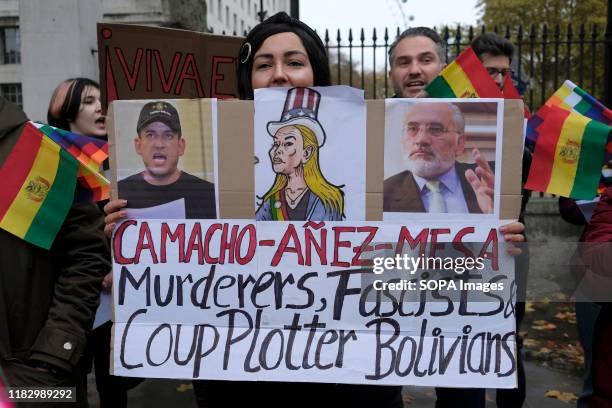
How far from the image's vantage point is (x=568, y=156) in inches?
73.2

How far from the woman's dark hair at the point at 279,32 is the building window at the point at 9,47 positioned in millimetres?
28719

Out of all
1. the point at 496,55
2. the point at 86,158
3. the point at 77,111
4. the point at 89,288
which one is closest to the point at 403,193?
the point at 89,288

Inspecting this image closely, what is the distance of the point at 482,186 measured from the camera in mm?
1643

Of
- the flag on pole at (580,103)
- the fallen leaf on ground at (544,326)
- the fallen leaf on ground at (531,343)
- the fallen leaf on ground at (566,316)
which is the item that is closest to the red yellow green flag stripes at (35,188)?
the flag on pole at (580,103)

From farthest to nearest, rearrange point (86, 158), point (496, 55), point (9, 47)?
point (9, 47) → point (496, 55) → point (86, 158)

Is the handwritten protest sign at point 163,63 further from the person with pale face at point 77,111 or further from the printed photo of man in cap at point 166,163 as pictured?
the person with pale face at point 77,111

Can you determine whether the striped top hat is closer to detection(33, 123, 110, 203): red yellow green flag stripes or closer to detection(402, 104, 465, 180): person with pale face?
detection(402, 104, 465, 180): person with pale face

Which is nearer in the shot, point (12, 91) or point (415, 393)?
point (415, 393)

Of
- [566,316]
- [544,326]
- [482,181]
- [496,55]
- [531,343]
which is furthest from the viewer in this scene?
→ [566,316]

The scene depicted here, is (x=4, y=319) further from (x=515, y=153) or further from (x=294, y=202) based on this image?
(x=515, y=153)

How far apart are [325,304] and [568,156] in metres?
0.95

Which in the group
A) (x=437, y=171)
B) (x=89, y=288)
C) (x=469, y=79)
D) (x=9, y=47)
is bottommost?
(x=89, y=288)

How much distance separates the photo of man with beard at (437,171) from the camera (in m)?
1.64

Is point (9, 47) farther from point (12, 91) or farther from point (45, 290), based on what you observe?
point (45, 290)
